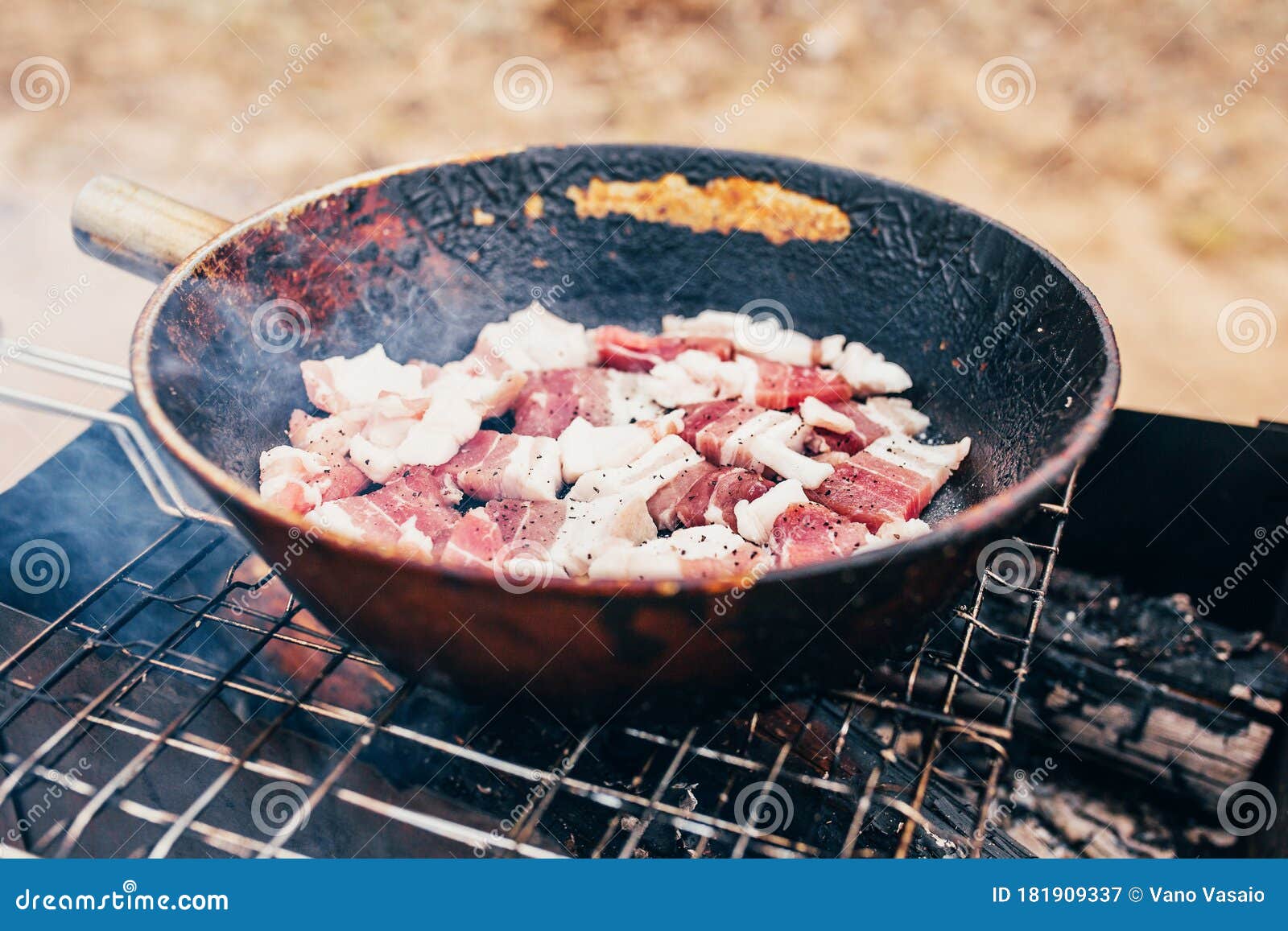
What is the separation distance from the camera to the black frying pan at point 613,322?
1796mm

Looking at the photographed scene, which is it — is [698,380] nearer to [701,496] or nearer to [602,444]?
[602,444]

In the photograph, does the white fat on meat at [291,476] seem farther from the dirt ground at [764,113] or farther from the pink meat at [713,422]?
the dirt ground at [764,113]

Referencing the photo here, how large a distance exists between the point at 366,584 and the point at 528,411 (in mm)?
1453

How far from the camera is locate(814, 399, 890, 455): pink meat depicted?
3.07 m

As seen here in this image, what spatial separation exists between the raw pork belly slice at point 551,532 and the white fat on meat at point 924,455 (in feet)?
2.87

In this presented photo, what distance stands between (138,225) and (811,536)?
255cm

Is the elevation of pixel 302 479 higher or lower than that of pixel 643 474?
lower

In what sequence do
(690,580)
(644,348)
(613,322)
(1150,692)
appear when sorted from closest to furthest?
1. (690,580)
2. (1150,692)
3. (644,348)
4. (613,322)

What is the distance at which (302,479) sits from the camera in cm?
273

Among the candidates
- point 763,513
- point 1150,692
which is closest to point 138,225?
point 763,513

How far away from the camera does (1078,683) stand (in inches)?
Answer: 128

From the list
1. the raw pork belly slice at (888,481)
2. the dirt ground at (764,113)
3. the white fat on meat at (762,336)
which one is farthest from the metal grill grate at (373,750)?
the dirt ground at (764,113)

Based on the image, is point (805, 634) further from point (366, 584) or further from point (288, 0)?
point (288, 0)

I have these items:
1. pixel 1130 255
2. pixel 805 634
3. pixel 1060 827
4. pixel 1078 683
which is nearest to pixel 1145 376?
pixel 1130 255
